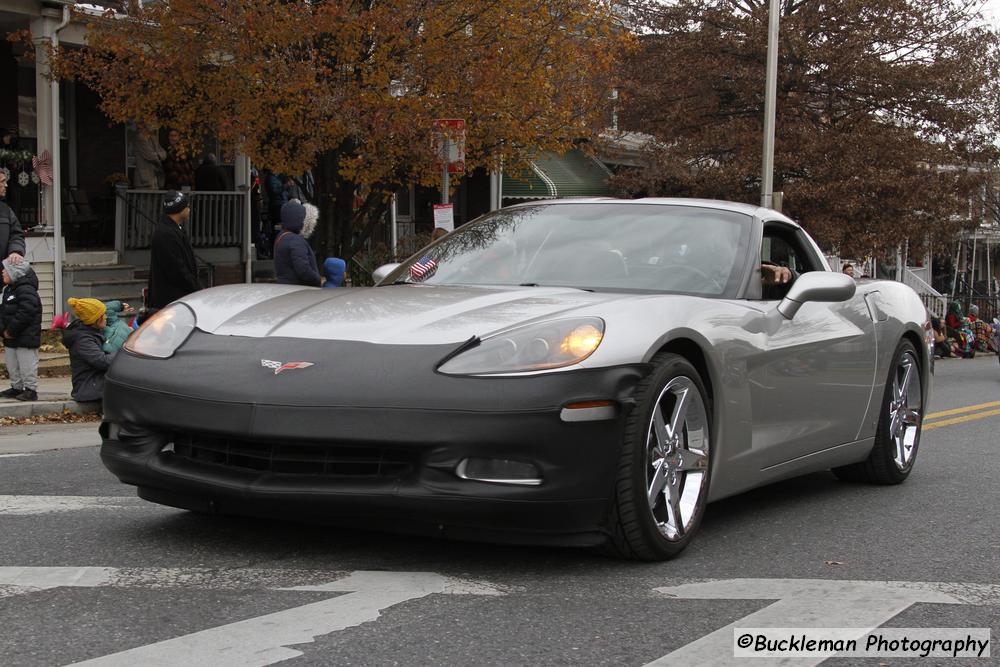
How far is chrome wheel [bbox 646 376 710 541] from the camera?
479 centimetres

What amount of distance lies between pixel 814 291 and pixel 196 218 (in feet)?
52.0

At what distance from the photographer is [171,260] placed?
10781 mm

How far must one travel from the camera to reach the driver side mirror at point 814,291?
19.0 ft

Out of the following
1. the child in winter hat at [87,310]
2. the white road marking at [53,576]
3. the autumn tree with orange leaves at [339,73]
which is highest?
the autumn tree with orange leaves at [339,73]

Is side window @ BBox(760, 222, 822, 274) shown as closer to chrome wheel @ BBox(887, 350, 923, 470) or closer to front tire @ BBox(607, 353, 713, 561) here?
chrome wheel @ BBox(887, 350, 923, 470)

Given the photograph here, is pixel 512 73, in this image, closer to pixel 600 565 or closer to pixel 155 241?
pixel 155 241

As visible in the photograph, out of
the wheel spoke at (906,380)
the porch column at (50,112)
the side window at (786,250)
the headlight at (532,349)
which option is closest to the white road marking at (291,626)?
the headlight at (532,349)

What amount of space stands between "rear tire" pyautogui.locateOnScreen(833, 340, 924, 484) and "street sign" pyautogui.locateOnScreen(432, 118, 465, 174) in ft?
27.0

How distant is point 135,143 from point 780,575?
1672cm

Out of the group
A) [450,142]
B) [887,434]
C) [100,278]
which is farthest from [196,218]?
[887,434]

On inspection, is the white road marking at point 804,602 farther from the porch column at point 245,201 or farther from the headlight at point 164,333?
the porch column at point 245,201

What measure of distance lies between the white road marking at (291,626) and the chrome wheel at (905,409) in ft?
11.5

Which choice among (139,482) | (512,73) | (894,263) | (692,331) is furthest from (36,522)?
(894,263)

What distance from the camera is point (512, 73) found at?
51.3 ft
